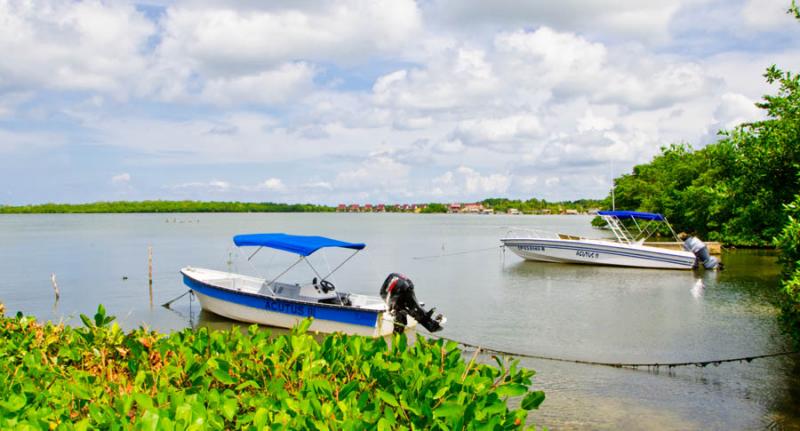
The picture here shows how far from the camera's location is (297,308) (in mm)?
15805

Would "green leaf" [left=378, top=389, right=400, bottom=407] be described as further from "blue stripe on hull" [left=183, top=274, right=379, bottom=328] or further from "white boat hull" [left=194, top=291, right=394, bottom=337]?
"blue stripe on hull" [left=183, top=274, right=379, bottom=328]

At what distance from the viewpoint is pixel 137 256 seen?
40.7m

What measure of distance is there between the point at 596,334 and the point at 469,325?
365cm

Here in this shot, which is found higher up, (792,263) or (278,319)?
(792,263)

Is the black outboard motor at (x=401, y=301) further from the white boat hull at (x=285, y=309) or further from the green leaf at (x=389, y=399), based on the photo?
the green leaf at (x=389, y=399)

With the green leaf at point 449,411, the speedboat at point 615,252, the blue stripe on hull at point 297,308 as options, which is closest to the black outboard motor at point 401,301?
the blue stripe on hull at point 297,308

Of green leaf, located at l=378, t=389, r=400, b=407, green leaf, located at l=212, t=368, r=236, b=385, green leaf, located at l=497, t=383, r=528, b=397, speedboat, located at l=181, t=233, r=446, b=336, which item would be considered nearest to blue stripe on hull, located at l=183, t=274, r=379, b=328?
speedboat, located at l=181, t=233, r=446, b=336

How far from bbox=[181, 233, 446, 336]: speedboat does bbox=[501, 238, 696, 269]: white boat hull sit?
61.0 feet

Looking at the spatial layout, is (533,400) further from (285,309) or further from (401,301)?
(285,309)

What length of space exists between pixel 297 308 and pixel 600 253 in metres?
21.2

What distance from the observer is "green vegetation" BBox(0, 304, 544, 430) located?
2701 mm

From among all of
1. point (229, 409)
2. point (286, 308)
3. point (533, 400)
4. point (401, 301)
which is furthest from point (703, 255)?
point (229, 409)

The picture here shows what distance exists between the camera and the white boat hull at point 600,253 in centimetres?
3028

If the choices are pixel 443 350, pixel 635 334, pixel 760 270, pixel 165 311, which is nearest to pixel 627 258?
pixel 760 270
